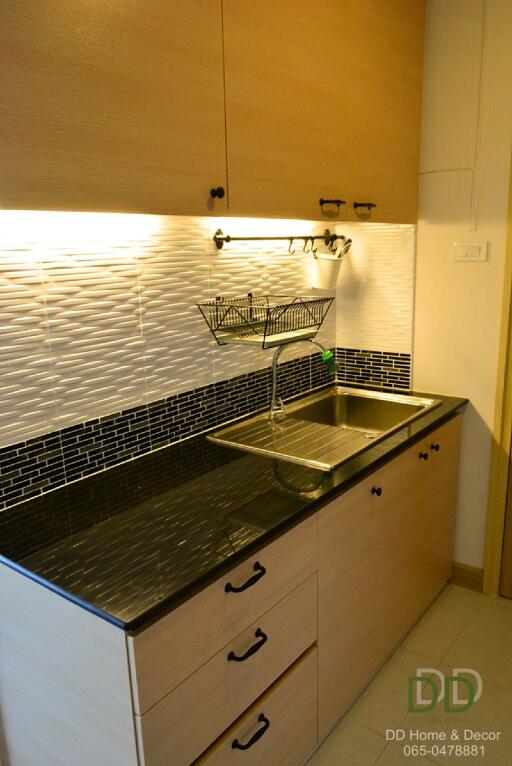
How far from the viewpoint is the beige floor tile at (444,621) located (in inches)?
86.0

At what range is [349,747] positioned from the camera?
5.83 ft

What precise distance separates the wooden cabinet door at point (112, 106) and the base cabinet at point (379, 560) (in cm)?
94

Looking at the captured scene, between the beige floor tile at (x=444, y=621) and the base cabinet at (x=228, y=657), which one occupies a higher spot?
the base cabinet at (x=228, y=657)

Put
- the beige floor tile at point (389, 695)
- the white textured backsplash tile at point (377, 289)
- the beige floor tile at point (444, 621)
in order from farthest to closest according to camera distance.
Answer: the white textured backsplash tile at point (377, 289), the beige floor tile at point (444, 621), the beige floor tile at point (389, 695)

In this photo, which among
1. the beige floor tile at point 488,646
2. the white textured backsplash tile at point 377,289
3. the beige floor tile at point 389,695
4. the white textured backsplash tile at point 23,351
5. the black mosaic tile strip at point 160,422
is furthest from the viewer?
the white textured backsplash tile at point 377,289

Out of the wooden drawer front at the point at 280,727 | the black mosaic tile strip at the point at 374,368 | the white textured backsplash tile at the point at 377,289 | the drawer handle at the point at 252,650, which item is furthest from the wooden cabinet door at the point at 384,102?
the wooden drawer front at the point at 280,727

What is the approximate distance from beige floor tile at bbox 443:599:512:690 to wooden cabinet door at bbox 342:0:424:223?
1.62 m

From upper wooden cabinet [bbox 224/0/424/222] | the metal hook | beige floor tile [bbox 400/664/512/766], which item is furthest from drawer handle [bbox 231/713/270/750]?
the metal hook

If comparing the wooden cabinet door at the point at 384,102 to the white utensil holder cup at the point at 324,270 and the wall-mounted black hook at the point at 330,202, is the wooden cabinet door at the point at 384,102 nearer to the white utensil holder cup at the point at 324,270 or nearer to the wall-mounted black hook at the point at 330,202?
the wall-mounted black hook at the point at 330,202

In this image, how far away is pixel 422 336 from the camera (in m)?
2.46

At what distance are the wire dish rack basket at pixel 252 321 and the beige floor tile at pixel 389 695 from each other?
1223mm

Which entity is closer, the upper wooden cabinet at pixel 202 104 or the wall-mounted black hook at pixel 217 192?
the upper wooden cabinet at pixel 202 104

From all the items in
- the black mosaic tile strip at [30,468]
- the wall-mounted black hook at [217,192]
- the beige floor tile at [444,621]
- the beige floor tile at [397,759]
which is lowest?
the beige floor tile at [397,759]

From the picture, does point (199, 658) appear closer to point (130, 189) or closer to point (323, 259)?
point (130, 189)
